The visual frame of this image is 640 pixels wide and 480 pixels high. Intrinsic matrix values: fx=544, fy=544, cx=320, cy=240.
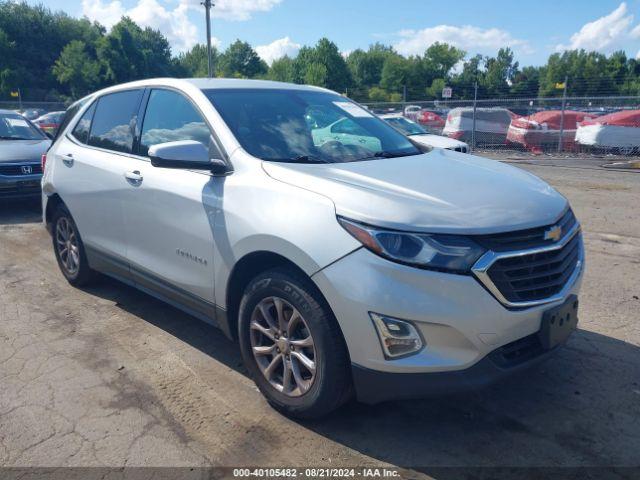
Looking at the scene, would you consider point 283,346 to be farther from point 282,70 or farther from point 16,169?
point 282,70

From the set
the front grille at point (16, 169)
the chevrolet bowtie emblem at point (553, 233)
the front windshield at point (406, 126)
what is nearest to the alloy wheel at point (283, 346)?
the chevrolet bowtie emblem at point (553, 233)

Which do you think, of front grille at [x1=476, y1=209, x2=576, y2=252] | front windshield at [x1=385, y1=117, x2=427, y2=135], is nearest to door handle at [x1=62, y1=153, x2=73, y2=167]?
front grille at [x1=476, y1=209, x2=576, y2=252]

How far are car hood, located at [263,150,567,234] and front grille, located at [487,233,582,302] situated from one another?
16cm

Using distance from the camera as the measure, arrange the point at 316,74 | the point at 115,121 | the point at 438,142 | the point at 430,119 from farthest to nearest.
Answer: the point at 316,74, the point at 430,119, the point at 438,142, the point at 115,121

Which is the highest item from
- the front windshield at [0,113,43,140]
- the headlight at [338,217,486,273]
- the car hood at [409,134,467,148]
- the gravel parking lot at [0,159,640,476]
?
the front windshield at [0,113,43,140]

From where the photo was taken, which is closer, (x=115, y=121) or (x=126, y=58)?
(x=115, y=121)

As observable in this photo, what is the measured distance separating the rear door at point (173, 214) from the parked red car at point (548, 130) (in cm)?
1650

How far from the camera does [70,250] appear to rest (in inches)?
200

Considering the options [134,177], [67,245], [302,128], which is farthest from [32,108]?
[302,128]

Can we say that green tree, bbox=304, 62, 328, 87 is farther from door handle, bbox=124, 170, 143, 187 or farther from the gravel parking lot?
the gravel parking lot

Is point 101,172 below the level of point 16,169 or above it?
above

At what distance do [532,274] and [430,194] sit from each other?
2.05ft

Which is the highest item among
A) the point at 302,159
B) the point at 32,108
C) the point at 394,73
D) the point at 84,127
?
the point at 394,73

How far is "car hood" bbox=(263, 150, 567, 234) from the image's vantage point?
8.32 ft
